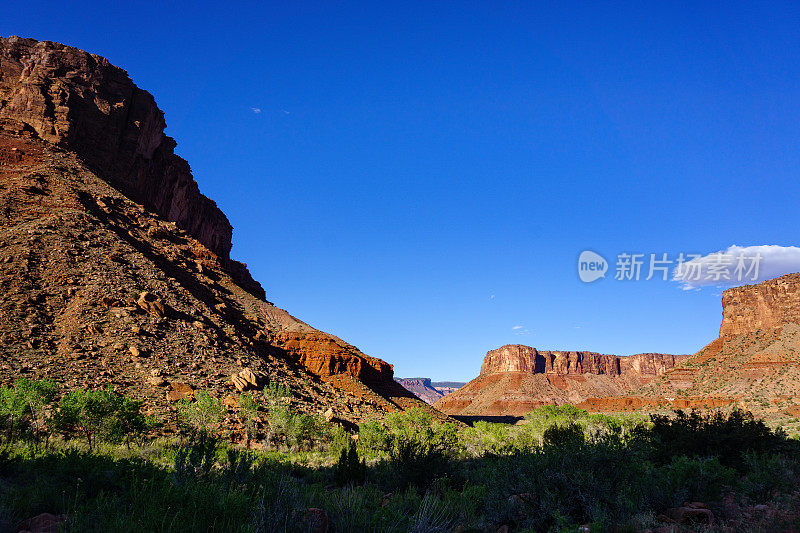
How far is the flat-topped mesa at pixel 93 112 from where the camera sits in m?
46.7

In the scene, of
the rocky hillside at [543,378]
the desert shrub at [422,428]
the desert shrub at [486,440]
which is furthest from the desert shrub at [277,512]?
the rocky hillside at [543,378]

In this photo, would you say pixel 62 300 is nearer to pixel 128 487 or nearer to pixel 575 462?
pixel 128 487

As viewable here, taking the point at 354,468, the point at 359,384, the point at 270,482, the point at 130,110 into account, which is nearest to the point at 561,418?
the point at 359,384

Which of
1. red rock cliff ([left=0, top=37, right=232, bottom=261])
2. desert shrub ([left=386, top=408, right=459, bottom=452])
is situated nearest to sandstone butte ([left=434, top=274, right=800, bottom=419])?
desert shrub ([left=386, top=408, right=459, bottom=452])

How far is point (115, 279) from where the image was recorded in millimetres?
32938

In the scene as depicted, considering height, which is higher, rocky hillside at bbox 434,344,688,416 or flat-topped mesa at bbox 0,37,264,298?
flat-topped mesa at bbox 0,37,264,298

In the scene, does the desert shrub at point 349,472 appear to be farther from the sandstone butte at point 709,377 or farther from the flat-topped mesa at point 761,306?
the flat-topped mesa at point 761,306

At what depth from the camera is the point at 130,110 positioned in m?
56.9

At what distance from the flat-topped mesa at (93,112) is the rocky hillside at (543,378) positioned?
91895 millimetres

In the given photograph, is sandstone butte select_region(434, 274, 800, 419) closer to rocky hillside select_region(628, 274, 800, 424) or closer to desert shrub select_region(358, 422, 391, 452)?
rocky hillside select_region(628, 274, 800, 424)

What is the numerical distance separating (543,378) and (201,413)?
431 feet

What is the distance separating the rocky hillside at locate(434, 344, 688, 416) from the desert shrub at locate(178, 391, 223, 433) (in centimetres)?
9525

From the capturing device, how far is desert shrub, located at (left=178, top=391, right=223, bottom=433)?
23031 mm

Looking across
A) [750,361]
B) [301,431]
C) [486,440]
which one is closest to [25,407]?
[301,431]
